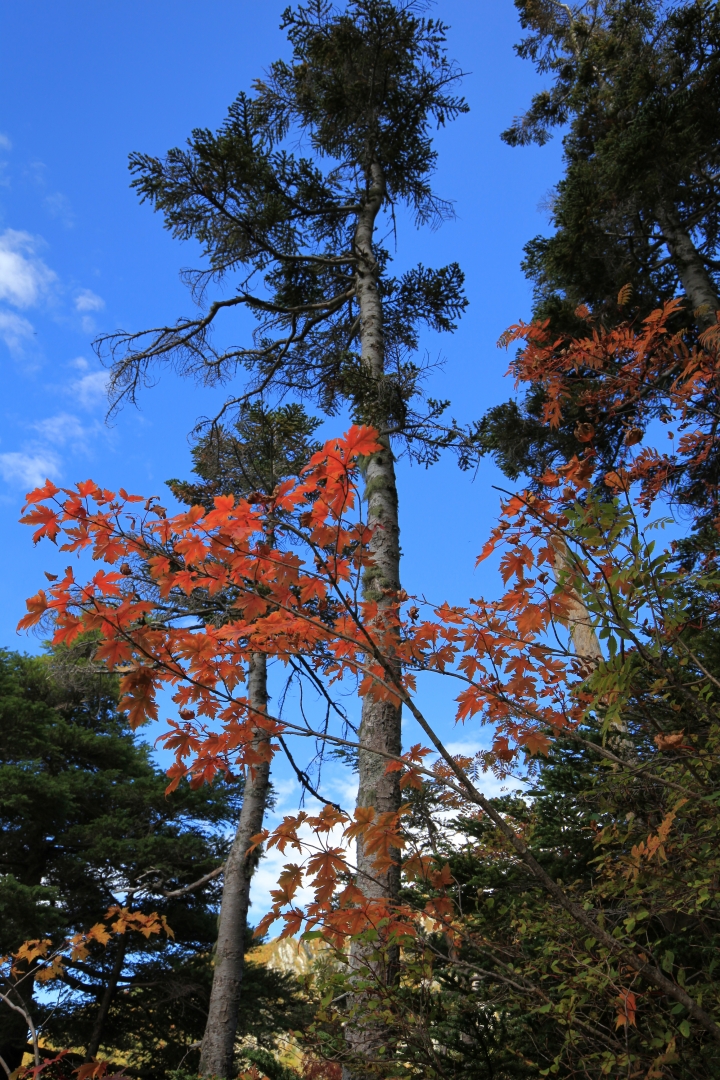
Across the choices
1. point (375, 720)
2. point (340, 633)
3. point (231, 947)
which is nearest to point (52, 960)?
point (231, 947)

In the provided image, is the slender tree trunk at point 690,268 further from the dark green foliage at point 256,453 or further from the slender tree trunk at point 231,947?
the slender tree trunk at point 231,947

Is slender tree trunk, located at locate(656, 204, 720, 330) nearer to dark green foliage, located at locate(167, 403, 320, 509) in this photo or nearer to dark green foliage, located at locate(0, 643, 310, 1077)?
dark green foliage, located at locate(167, 403, 320, 509)

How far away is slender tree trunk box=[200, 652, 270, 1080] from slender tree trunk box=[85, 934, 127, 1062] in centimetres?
541

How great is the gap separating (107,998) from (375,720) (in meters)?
11.3

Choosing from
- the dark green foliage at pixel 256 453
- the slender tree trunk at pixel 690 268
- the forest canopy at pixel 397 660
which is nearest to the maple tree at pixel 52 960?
the forest canopy at pixel 397 660

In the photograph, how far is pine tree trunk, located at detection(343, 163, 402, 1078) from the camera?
9.00 ft

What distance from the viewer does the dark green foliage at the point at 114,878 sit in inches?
443

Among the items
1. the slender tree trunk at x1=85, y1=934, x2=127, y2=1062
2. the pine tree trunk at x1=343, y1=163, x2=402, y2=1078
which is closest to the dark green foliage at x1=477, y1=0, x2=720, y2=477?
the pine tree trunk at x1=343, y1=163, x2=402, y2=1078

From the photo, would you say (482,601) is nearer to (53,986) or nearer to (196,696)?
(196,696)

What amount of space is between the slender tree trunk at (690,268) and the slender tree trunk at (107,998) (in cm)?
1359

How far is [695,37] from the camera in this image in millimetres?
7590

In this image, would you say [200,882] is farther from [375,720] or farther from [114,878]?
[375,720]

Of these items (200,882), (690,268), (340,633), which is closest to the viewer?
(340,633)

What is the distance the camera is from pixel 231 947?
6.97 metres
